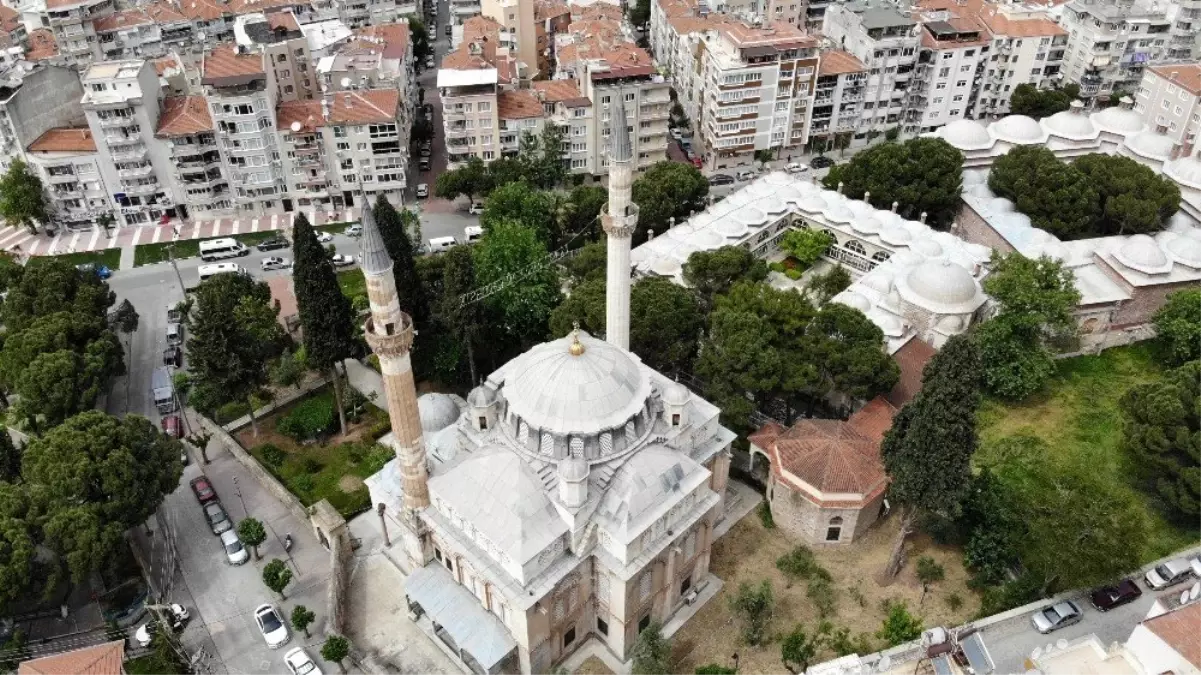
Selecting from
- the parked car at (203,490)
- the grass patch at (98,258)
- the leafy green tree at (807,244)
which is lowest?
the parked car at (203,490)

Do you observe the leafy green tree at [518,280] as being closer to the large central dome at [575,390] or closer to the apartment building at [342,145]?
the large central dome at [575,390]

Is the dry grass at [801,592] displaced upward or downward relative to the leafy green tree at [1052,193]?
downward

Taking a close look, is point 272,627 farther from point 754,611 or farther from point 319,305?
point 754,611

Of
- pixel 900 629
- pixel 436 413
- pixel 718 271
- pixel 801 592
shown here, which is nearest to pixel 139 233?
pixel 436 413

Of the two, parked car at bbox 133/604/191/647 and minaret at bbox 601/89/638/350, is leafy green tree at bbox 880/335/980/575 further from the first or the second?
parked car at bbox 133/604/191/647

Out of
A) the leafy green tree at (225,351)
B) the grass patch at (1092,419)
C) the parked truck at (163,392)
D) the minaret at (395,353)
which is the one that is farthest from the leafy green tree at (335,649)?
the grass patch at (1092,419)

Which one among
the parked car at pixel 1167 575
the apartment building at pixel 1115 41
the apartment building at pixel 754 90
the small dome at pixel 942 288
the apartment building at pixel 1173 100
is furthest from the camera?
the apartment building at pixel 1115 41

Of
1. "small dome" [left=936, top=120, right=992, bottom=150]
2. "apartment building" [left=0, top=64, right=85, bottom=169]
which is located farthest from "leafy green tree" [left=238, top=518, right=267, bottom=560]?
"small dome" [left=936, top=120, right=992, bottom=150]
